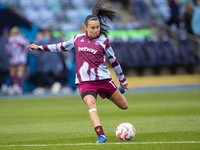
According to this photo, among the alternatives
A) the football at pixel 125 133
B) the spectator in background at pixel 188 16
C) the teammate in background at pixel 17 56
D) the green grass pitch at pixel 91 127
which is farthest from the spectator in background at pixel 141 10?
the football at pixel 125 133

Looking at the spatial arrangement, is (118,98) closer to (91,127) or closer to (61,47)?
(61,47)

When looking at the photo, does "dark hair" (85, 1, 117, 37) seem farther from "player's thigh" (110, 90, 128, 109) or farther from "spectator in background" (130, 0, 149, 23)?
"spectator in background" (130, 0, 149, 23)

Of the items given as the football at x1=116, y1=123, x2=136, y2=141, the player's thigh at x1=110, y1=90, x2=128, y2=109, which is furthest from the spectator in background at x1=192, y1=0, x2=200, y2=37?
the football at x1=116, y1=123, x2=136, y2=141

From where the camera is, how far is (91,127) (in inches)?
372

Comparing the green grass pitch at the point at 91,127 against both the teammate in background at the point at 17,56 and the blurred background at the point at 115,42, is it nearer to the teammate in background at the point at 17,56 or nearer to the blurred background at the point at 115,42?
the teammate in background at the point at 17,56

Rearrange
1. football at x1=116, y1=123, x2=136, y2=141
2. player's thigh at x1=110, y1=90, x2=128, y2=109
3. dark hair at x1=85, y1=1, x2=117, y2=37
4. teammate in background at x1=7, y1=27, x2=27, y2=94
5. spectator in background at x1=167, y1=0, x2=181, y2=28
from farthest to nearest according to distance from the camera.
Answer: spectator in background at x1=167, y1=0, x2=181, y2=28
teammate in background at x1=7, y1=27, x2=27, y2=94
dark hair at x1=85, y1=1, x2=117, y2=37
player's thigh at x1=110, y1=90, x2=128, y2=109
football at x1=116, y1=123, x2=136, y2=141

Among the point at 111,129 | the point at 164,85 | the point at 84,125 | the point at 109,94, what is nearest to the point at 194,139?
the point at 109,94

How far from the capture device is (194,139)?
7.18 m

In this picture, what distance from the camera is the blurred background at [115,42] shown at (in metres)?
22.3

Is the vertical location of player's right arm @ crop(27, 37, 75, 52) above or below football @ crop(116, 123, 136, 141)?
above

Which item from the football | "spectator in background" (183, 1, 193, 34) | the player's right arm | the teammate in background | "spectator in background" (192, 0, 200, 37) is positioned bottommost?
the football

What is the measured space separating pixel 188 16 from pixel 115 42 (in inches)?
169

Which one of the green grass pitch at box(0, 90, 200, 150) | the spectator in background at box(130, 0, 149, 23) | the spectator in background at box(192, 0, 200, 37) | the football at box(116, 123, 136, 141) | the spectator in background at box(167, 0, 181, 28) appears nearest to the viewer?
the green grass pitch at box(0, 90, 200, 150)

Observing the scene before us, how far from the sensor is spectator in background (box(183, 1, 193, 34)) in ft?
82.2
